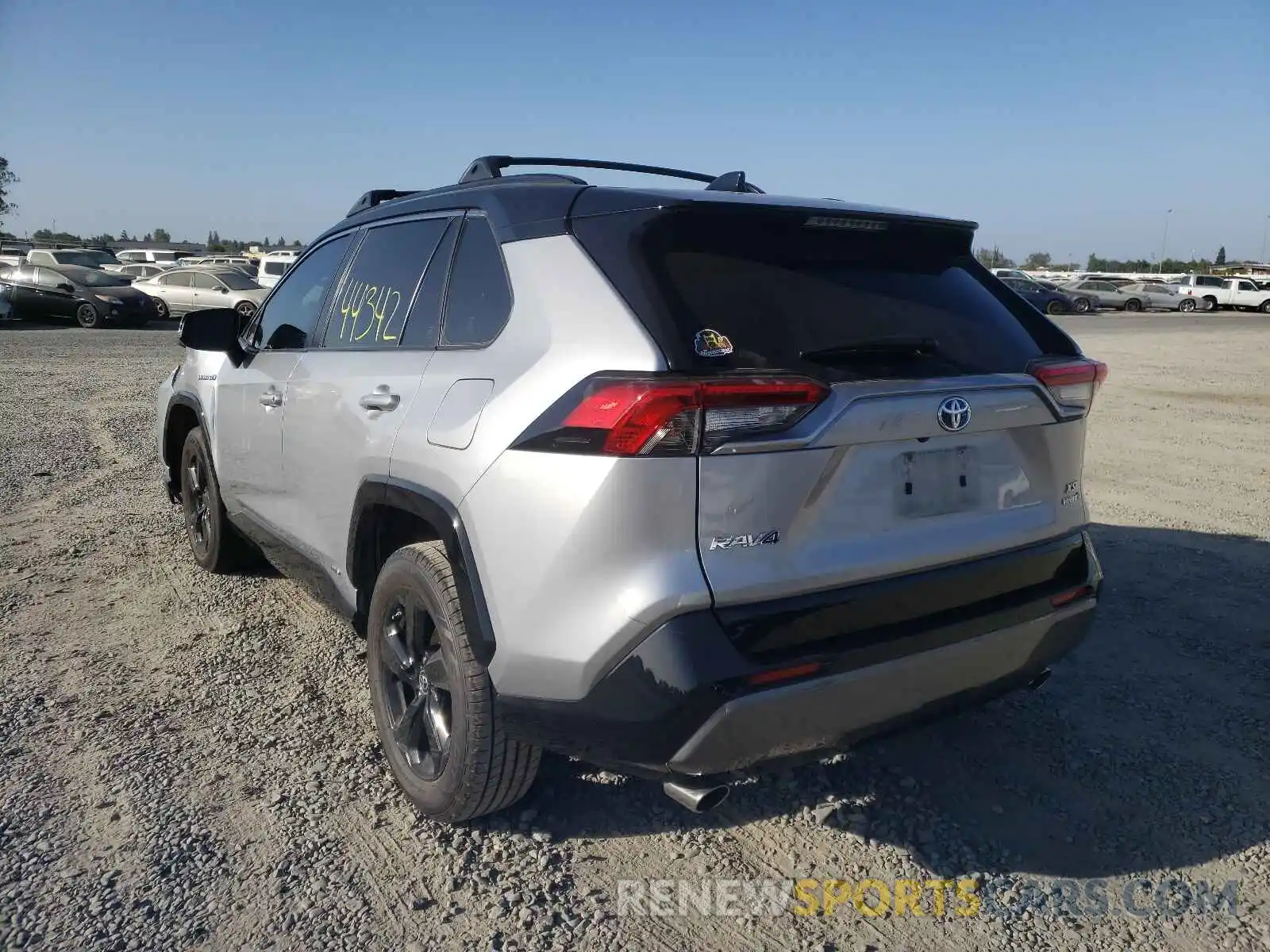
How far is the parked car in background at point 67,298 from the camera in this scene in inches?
910

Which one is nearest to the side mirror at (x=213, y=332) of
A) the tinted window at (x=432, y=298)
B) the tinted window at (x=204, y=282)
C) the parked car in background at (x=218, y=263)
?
the tinted window at (x=432, y=298)

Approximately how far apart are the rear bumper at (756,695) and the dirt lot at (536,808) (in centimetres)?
52

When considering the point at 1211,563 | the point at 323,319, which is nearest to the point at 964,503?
the point at 323,319

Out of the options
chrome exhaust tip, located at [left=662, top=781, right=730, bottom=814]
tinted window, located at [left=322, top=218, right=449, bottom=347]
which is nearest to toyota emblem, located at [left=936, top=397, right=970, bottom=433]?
chrome exhaust tip, located at [left=662, top=781, right=730, bottom=814]

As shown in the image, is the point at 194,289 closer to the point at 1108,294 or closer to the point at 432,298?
the point at 432,298

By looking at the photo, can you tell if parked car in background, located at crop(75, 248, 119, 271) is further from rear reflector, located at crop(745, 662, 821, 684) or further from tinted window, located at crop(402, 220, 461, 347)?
rear reflector, located at crop(745, 662, 821, 684)

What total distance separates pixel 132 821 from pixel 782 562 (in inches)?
82.2

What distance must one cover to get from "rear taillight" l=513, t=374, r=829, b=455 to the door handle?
94 cm

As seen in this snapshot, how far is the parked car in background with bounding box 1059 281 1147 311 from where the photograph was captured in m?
42.9

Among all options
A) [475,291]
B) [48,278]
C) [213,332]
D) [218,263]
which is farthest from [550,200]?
[218,263]

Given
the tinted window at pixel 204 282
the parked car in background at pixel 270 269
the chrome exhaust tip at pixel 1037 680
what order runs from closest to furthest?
the chrome exhaust tip at pixel 1037 680 < the tinted window at pixel 204 282 < the parked car in background at pixel 270 269

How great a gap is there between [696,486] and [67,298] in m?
25.5

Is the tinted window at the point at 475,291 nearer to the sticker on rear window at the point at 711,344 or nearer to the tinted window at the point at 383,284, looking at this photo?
the tinted window at the point at 383,284

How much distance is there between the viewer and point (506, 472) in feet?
7.95
